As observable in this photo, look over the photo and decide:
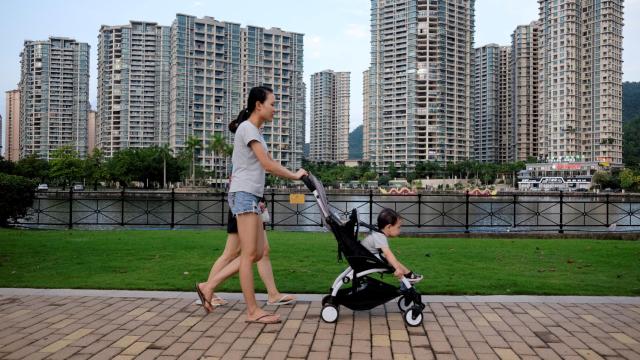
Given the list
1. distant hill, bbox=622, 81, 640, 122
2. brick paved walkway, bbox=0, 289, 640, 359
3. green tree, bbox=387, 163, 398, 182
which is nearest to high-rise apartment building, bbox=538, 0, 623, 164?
distant hill, bbox=622, 81, 640, 122

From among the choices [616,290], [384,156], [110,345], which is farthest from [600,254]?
[384,156]

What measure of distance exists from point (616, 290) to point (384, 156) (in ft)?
430

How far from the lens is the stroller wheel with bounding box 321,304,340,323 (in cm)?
445

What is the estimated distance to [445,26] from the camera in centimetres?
12762

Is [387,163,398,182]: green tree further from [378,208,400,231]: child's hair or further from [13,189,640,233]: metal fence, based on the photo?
[378,208,400,231]: child's hair

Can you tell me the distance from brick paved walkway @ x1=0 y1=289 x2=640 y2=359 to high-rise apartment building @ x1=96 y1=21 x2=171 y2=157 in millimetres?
130973

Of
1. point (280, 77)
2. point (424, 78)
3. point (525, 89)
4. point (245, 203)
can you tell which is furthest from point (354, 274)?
point (525, 89)

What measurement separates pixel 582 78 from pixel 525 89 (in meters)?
23.8

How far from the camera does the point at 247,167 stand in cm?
453

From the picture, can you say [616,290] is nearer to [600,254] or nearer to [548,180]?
[600,254]

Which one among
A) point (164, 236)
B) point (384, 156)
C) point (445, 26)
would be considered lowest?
point (164, 236)

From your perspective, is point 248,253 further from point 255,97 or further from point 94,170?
point 94,170

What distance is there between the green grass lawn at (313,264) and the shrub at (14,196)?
425 centimetres

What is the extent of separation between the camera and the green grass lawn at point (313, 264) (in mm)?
6036
